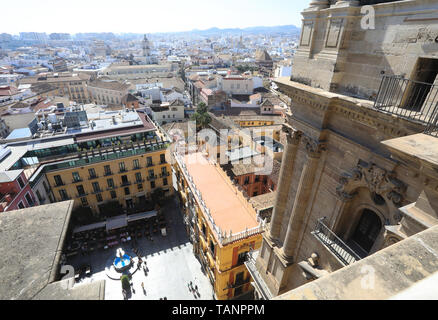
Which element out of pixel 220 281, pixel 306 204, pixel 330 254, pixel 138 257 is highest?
pixel 306 204

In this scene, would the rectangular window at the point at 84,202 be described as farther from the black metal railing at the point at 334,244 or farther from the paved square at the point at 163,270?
the black metal railing at the point at 334,244

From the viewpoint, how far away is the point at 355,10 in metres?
7.66

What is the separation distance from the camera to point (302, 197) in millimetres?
10906

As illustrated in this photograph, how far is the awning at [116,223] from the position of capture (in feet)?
99.5

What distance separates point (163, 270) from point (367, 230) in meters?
22.9

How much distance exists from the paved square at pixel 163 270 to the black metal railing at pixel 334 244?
685 inches

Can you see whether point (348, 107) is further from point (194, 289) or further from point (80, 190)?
point (80, 190)

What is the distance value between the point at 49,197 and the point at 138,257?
42.5 ft

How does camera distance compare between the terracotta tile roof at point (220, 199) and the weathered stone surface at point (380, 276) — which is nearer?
the weathered stone surface at point (380, 276)

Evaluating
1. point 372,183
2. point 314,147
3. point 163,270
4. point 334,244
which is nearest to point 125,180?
point 163,270

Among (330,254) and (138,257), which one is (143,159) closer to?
(138,257)

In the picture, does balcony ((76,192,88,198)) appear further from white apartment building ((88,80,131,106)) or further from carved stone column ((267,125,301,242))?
white apartment building ((88,80,131,106))

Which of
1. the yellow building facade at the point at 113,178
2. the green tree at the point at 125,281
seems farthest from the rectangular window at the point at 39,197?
the green tree at the point at 125,281
